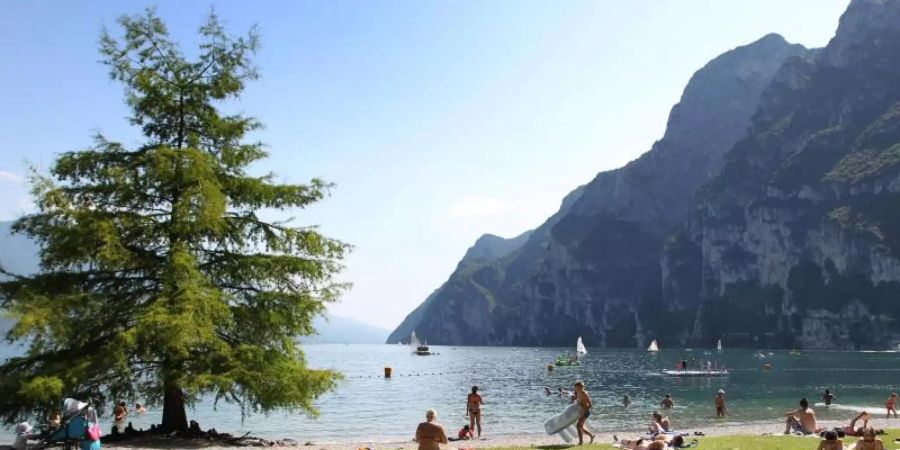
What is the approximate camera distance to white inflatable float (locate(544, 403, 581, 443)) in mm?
21375

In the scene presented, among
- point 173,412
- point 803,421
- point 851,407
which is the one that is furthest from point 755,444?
point 851,407

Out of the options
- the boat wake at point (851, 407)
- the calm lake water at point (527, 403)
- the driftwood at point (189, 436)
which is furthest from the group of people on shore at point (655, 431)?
the boat wake at point (851, 407)

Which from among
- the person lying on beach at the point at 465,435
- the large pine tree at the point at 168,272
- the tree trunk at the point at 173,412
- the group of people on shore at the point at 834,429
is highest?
the large pine tree at the point at 168,272

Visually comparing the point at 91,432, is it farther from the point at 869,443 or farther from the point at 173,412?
the point at 869,443

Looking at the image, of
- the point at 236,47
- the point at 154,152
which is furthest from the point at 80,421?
the point at 236,47

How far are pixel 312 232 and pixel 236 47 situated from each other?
24.6 feet

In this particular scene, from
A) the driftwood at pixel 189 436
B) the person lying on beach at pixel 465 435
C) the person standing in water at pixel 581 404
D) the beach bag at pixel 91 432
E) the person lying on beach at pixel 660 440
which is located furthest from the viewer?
the person lying on beach at pixel 465 435

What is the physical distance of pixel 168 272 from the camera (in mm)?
21750

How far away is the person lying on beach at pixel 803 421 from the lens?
1066 inches

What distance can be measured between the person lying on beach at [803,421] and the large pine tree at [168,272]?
18.6 metres

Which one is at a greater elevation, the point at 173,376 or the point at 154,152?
the point at 154,152

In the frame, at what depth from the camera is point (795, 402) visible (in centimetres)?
5425

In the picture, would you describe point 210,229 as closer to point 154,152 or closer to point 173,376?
point 154,152

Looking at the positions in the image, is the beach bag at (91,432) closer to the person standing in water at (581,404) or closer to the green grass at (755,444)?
the green grass at (755,444)
